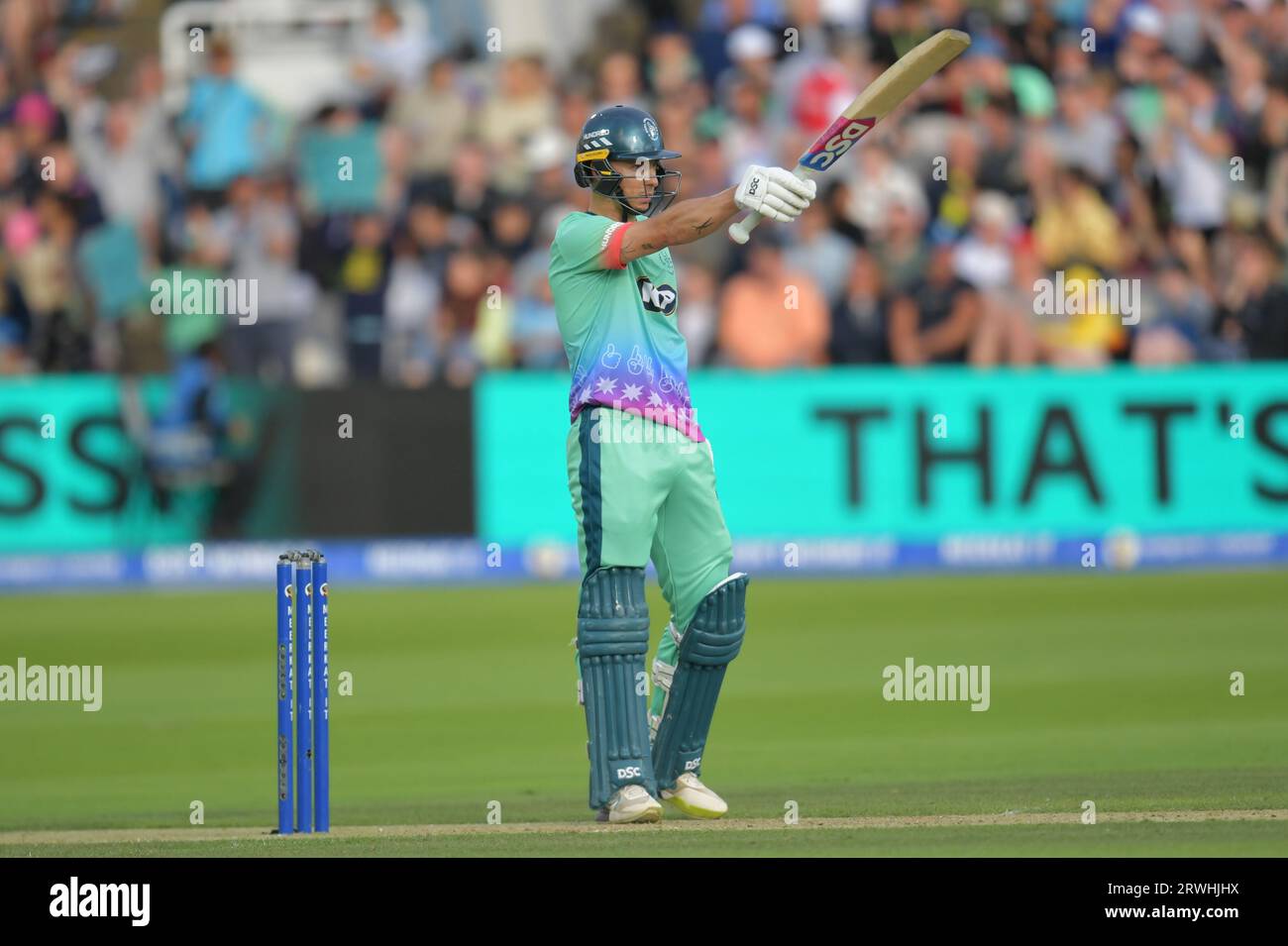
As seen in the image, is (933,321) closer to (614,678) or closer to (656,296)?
(656,296)

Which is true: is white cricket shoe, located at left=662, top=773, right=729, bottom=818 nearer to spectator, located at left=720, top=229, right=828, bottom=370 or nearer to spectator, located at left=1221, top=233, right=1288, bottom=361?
spectator, located at left=720, top=229, right=828, bottom=370

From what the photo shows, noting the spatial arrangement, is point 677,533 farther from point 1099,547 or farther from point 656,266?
point 1099,547

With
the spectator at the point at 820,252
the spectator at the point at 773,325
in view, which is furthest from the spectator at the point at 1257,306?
the spectator at the point at 773,325

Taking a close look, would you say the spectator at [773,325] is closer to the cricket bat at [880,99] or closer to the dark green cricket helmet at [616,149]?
the dark green cricket helmet at [616,149]

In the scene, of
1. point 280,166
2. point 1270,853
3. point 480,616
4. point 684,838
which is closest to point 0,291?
point 280,166

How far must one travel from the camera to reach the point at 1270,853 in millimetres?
7562

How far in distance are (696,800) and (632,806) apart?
388 millimetres

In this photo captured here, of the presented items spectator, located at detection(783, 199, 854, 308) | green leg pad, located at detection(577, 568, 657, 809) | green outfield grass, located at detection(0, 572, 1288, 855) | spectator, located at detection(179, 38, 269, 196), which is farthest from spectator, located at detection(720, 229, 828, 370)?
green leg pad, located at detection(577, 568, 657, 809)

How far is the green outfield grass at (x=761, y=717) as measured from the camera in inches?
353

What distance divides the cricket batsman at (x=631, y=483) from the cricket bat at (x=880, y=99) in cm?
59

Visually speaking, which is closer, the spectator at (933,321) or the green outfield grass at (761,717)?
the green outfield grass at (761,717)

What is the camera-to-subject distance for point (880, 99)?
8.15 meters

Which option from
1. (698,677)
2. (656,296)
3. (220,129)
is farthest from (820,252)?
(698,677)

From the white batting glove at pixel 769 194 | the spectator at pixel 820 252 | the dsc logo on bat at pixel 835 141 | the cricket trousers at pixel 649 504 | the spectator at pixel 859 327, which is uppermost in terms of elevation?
the spectator at pixel 820 252
